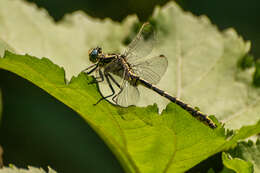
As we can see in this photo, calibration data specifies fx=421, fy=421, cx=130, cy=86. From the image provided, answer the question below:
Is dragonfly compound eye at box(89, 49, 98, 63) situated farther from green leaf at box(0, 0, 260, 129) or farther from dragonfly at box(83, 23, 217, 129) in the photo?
green leaf at box(0, 0, 260, 129)

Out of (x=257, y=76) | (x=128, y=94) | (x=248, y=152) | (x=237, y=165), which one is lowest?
(x=237, y=165)

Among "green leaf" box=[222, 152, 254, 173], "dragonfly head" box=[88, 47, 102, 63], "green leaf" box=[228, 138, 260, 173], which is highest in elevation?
"dragonfly head" box=[88, 47, 102, 63]

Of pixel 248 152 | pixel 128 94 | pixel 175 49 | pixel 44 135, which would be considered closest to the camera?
pixel 248 152

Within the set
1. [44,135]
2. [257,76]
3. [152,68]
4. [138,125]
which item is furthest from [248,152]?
[44,135]

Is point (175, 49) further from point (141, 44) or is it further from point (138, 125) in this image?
point (138, 125)

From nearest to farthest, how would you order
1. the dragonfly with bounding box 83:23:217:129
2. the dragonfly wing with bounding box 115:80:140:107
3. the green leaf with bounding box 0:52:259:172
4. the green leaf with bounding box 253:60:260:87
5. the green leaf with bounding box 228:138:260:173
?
the green leaf with bounding box 0:52:259:172
the green leaf with bounding box 228:138:260:173
the dragonfly wing with bounding box 115:80:140:107
the dragonfly with bounding box 83:23:217:129
the green leaf with bounding box 253:60:260:87

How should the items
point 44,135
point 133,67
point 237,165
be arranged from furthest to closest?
1. point 44,135
2. point 133,67
3. point 237,165

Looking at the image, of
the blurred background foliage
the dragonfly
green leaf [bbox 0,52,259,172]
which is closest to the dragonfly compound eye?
the dragonfly

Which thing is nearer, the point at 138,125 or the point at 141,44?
the point at 138,125
